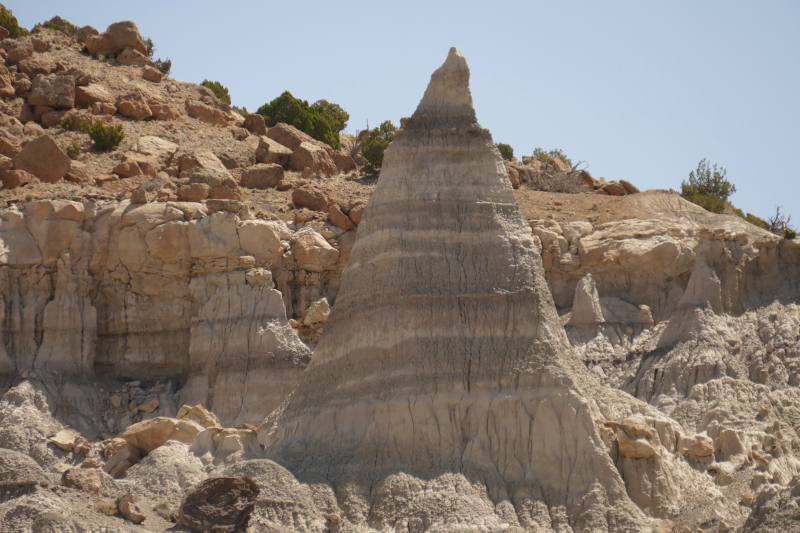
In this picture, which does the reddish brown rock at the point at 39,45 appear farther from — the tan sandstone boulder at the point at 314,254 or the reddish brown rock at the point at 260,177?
the tan sandstone boulder at the point at 314,254

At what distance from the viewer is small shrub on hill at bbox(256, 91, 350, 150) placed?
47281 millimetres

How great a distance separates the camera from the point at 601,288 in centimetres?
3158

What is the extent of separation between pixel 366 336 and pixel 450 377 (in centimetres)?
183

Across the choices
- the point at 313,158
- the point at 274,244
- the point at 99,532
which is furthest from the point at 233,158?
the point at 99,532

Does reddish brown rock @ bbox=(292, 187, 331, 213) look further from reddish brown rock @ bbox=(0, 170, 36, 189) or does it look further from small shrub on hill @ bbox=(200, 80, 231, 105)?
small shrub on hill @ bbox=(200, 80, 231, 105)

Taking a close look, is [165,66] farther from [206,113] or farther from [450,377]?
[450,377]

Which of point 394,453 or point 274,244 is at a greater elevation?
point 274,244

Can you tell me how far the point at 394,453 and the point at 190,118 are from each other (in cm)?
2700

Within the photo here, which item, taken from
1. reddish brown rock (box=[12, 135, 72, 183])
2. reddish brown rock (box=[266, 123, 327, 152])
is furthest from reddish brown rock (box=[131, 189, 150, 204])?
reddish brown rock (box=[266, 123, 327, 152])

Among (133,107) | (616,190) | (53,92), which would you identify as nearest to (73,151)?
(53,92)

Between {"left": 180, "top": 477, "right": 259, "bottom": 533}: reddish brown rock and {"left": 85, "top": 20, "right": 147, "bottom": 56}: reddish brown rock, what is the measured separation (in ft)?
108

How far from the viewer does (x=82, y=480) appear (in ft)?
54.4

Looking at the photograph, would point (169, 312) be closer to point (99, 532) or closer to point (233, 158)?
point (233, 158)

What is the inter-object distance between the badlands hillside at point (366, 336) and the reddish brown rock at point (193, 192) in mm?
69
